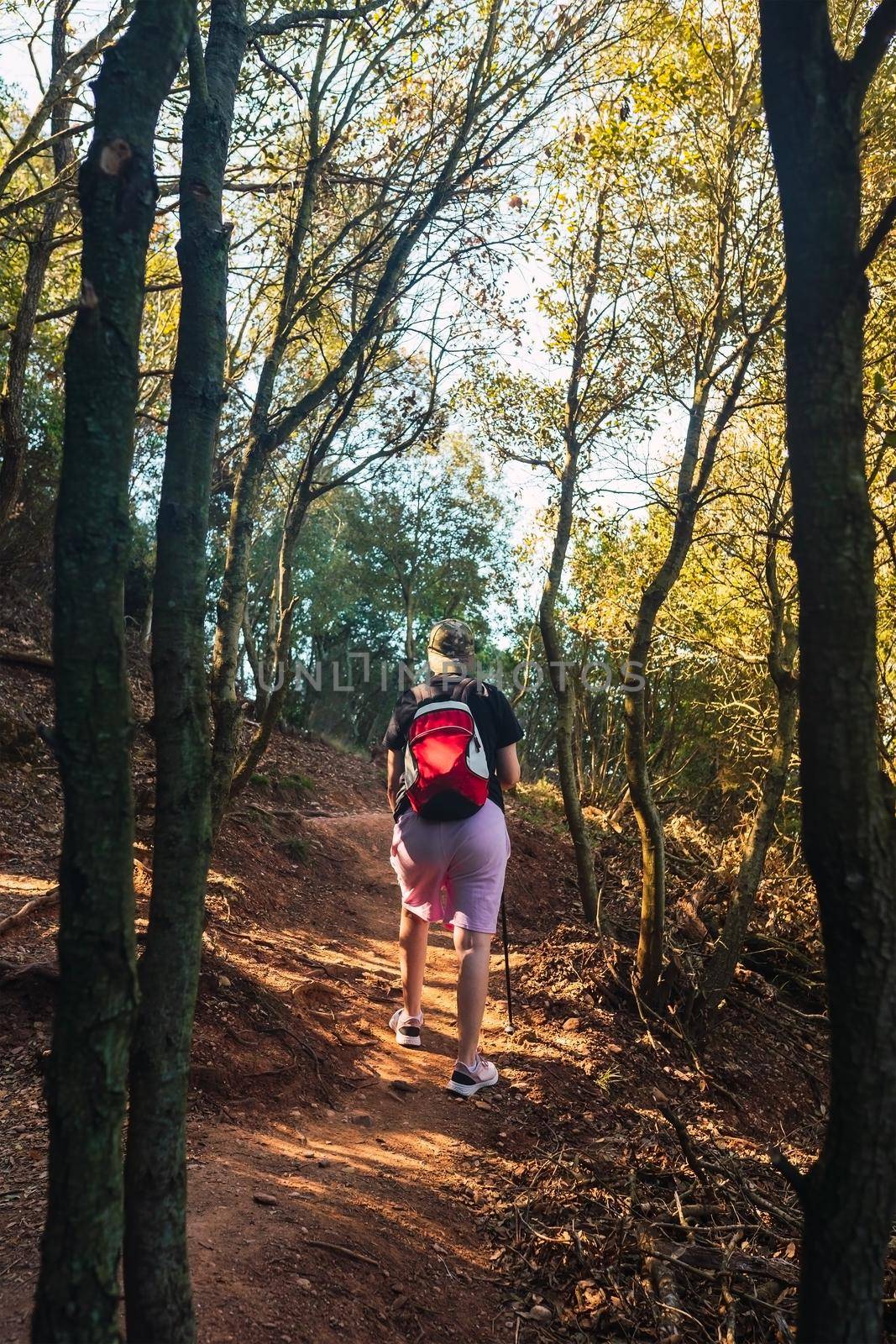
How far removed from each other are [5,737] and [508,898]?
517 centimetres

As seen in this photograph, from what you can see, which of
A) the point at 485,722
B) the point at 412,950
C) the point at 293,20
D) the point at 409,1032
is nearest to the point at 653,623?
the point at 485,722

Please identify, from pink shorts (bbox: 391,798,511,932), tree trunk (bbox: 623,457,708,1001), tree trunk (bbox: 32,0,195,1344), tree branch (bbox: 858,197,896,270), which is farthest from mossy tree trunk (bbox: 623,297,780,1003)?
tree trunk (bbox: 32,0,195,1344)

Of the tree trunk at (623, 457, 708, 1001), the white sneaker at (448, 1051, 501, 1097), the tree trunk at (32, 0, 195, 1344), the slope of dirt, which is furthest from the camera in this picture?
the tree trunk at (623, 457, 708, 1001)

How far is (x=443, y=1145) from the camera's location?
4305 millimetres

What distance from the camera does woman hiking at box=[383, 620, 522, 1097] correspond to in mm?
4664

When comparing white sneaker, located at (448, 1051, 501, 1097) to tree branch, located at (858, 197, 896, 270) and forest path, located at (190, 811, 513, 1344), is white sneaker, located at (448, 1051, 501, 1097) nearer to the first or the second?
forest path, located at (190, 811, 513, 1344)

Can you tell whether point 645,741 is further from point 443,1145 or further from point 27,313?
point 27,313

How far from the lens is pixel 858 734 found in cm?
191

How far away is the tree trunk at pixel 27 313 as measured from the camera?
27.7 feet

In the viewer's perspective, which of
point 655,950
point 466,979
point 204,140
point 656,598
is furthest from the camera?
point 655,950

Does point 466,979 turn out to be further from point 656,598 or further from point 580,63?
point 580,63

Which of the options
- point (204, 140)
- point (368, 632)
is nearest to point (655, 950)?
point (204, 140)

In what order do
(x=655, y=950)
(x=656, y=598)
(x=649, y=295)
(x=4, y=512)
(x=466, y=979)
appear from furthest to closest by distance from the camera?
(x=4, y=512), (x=649, y=295), (x=655, y=950), (x=656, y=598), (x=466, y=979)

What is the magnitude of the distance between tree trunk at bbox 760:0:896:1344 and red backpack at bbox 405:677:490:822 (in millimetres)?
2733
